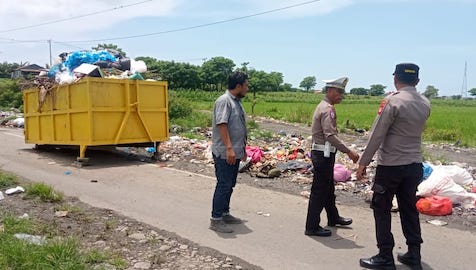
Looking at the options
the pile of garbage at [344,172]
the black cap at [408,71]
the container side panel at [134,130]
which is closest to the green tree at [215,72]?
the pile of garbage at [344,172]

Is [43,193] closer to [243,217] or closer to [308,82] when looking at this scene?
[243,217]

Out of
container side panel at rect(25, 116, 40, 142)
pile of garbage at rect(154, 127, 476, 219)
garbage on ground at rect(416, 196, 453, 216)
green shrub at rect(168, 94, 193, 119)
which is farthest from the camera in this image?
green shrub at rect(168, 94, 193, 119)

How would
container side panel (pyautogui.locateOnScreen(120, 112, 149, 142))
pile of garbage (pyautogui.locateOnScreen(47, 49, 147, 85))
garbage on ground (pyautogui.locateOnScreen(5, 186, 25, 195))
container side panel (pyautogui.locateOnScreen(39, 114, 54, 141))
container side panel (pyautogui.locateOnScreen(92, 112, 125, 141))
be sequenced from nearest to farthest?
garbage on ground (pyautogui.locateOnScreen(5, 186, 25, 195))
container side panel (pyautogui.locateOnScreen(92, 112, 125, 141))
pile of garbage (pyautogui.locateOnScreen(47, 49, 147, 85))
container side panel (pyautogui.locateOnScreen(120, 112, 149, 142))
container side panel (pyautogui.locateOnScreen(39, 114, 54, 141))

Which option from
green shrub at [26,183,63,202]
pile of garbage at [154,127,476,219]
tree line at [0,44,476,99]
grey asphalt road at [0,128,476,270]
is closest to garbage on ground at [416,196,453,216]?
pile of garbage at [154,127,476,219]

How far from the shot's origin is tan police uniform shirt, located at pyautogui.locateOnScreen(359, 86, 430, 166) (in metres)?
4.11

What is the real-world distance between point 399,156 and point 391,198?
412 millimetres

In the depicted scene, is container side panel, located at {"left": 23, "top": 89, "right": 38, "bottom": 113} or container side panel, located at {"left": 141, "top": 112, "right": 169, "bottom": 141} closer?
container side panel, located at {"left": 141, "top": 112, "right": 169, "bottom": 141}

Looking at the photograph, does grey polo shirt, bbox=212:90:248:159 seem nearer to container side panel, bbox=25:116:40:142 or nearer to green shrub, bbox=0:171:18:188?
green shrub, bbox=0:171:18:188

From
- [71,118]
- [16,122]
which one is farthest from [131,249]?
[16,122]

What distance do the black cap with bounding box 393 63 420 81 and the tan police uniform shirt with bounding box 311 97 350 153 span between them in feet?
3.16

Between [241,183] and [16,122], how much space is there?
1565 cm

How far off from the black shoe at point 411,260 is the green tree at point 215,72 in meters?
67.9

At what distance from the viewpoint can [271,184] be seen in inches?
321

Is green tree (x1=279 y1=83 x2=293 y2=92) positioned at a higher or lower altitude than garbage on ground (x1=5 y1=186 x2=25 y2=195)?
higher
